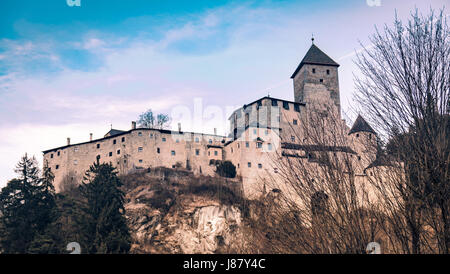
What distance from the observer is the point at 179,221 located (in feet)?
168

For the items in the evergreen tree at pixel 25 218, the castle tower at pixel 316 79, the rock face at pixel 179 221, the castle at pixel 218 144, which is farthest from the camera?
the castle tower at pixel 316 79

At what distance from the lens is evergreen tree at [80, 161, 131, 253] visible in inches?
1407

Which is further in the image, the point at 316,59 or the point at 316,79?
the point at 316,59

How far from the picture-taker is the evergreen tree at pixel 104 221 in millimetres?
35737

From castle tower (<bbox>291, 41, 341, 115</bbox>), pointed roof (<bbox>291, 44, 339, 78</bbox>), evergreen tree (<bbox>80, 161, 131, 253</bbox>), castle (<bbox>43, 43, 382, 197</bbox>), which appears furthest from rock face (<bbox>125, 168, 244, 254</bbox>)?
pointed roof (<bbox>291, 44, 339, 78</bbox>)

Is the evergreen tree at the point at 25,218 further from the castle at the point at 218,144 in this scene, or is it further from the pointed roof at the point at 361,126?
the pointed roof at the point at 361,126

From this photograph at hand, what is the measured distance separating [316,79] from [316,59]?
3.64 m

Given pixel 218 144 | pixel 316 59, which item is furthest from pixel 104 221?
pixel 316 59

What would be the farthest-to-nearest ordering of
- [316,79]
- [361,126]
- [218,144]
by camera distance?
[316,79]
[218,144]
[361,126]

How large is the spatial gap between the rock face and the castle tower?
Result: 24.6m

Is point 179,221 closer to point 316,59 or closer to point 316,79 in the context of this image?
point 316,79

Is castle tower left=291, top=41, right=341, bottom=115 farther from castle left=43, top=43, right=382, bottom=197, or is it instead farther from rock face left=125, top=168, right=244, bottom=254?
rock face left=125, top=168, right=244, bottom=254

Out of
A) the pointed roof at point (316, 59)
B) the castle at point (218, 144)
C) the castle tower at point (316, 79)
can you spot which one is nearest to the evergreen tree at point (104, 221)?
the castle at point (218, 144)
